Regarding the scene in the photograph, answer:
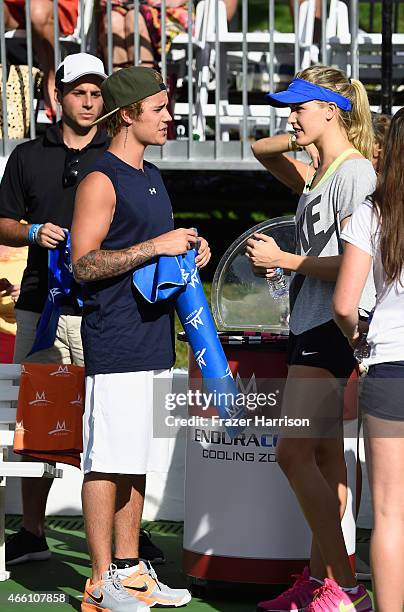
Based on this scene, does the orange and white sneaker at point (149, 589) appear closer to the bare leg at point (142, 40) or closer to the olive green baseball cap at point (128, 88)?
the olive green baseball cap at point (128, 88)

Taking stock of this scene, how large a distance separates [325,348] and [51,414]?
124 centimetres

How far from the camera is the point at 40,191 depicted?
5320 millimetres

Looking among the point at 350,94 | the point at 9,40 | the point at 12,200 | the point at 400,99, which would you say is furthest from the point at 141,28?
the point at 350,94

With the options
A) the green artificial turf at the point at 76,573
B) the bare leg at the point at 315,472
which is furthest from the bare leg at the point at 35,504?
the bare leg at the point at 315,472

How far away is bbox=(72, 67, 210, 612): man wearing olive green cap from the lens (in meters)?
4.40

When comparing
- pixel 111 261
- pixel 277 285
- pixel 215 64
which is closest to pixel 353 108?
pixel 277 285

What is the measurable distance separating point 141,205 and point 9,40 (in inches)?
192

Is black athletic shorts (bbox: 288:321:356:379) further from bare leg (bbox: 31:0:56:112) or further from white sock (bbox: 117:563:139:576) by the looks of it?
bare leg (bbox: 31:0:56:112)

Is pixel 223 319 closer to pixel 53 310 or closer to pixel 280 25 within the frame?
pixel 53 310

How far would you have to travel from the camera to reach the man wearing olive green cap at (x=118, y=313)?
14.4 feet

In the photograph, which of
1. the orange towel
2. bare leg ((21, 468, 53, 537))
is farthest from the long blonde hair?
bare leg ((21, 468, 53, 537))

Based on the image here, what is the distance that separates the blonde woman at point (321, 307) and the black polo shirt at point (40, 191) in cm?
116

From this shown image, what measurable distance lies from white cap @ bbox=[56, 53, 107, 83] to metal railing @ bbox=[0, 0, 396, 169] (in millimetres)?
2684

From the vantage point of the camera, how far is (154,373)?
15.0ft
